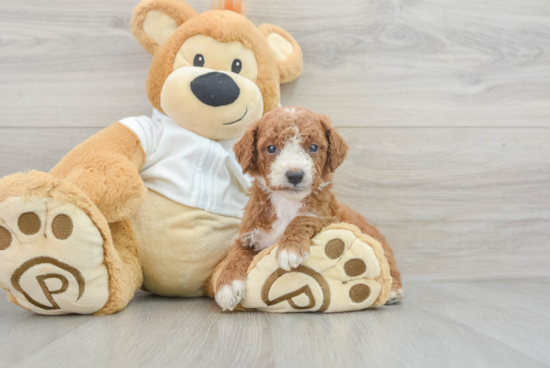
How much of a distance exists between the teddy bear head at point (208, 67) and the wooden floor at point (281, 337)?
473 mm

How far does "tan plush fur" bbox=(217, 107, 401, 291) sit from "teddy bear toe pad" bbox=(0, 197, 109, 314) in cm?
27

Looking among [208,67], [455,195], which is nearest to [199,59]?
[208,67]

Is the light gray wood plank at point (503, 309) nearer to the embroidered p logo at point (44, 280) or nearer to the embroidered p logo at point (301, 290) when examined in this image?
the embroidered p logo at point (301, 290)

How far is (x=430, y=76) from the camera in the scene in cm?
141

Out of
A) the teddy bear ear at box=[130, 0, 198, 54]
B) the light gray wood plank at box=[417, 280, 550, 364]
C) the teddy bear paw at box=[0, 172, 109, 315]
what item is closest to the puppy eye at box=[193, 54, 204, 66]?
the teddy bear ear at box=[130, 0, 198, 54]

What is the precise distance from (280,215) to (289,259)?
0.44 feet

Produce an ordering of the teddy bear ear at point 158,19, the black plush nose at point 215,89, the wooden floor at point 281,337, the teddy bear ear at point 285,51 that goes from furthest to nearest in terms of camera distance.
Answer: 1. the teddy bear ear at point 285,51
2. the teddy bear ear at point 158,19
3. the black plush nose at point 215,89
4. the wooden floor at point 281,337

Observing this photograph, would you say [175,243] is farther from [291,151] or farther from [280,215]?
[291,151]

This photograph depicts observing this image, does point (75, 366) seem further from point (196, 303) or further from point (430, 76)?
point (430, 76)

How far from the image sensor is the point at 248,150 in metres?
0.91

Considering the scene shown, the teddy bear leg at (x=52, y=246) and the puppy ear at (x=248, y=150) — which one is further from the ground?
the puppy ear at (x=248, y=150)

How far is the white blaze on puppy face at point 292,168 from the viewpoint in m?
0.84

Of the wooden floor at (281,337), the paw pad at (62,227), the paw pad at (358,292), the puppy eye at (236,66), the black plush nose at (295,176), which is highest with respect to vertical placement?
the puppy eye at (236,66)

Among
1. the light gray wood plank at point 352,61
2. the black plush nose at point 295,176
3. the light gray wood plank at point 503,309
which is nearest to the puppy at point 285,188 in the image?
the black plush nose at point 295,176
